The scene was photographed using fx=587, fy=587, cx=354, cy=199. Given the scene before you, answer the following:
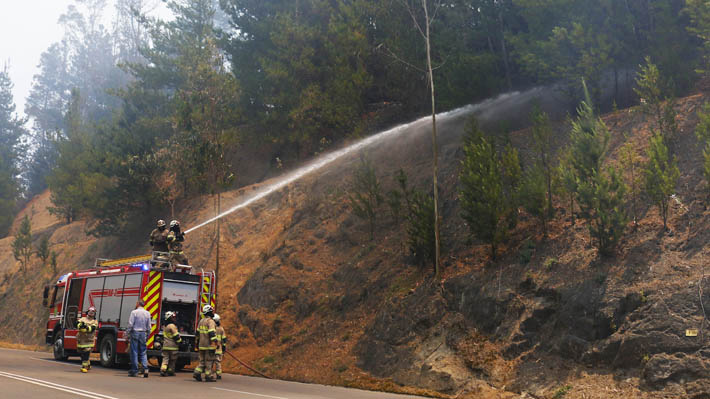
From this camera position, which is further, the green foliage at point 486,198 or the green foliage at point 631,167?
the green foliage at point 486,198

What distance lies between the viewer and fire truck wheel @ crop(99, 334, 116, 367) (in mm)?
17422

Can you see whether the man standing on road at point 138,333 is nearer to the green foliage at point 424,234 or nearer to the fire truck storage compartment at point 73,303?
the fire truck storage compartment at point 73,303

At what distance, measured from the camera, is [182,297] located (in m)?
16.9

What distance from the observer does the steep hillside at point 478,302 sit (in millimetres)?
11877

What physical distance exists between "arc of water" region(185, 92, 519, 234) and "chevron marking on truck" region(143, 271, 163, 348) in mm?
7600

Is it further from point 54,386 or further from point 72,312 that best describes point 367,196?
point 54,386

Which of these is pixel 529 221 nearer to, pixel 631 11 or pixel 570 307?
pixel 570 307

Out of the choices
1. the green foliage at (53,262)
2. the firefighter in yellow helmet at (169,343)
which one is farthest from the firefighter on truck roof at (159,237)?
the green foliage at (53,262)

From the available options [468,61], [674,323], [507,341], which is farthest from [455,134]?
[674,323]

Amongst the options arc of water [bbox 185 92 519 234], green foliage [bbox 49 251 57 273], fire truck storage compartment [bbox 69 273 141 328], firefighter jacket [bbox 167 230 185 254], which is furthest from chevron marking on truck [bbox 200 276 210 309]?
green foliage [bbox 49 251 57 273]

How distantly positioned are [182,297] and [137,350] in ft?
7.17

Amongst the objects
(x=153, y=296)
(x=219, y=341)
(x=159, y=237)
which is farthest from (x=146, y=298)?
(x=219, y=341)

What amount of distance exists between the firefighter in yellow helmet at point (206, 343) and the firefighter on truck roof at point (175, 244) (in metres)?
2.87

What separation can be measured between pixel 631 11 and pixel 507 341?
53.7 ft
